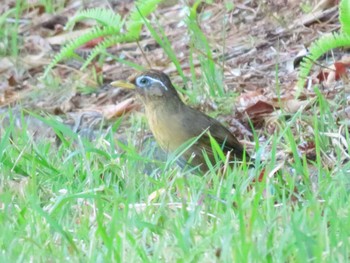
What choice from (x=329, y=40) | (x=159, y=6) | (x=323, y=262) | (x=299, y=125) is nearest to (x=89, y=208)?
(x=323, y=262)

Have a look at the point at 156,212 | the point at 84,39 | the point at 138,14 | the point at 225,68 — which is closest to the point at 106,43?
the point at 84,39

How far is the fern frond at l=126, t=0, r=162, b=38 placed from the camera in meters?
8.68

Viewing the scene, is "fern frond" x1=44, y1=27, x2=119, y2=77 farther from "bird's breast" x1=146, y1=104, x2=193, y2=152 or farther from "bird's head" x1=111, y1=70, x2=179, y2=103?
"bird's breast" x1=146, y1=104, x2=193, y2=152

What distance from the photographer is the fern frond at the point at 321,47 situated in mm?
7668

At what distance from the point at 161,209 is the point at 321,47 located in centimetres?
293

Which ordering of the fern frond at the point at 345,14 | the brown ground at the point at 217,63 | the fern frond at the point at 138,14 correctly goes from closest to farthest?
the fern frond at the point at 345,14, the brown ground at the point at 217,63, the fern frond at the point at 138,14

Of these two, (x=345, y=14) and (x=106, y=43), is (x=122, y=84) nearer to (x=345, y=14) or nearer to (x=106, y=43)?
(x=345, y=14)

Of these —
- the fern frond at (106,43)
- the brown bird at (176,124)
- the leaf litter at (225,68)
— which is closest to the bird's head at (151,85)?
the brown bird at (176,124)

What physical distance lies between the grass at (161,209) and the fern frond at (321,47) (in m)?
0.99

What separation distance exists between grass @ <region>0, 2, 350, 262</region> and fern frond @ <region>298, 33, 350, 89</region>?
99 centimetres

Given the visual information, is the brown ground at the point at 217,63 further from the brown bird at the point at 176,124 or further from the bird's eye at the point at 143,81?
the bird's eye at the point at 143,81

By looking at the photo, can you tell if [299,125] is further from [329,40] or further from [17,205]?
[17,205]

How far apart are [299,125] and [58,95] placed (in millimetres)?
2688

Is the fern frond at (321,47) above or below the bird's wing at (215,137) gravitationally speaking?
above
